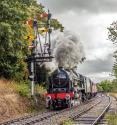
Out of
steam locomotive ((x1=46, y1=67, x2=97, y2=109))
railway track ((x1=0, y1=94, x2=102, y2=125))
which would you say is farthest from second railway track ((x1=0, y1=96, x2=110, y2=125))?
steam locomotive ((x1=46, y1=67, x2=97, y2=109))

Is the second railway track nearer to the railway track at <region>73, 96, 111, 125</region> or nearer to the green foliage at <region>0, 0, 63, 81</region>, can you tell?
the railway track at <region>73, 96, 111, 125</region>

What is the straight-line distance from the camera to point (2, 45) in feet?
124

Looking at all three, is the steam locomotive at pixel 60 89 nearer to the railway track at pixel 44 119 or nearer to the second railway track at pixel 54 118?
the second railway track at pixel 54 118

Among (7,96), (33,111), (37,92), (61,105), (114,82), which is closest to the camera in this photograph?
(7,96)

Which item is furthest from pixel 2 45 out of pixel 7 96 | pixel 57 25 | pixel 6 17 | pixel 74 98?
pixel 57 25

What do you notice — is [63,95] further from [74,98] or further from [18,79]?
[18,79]

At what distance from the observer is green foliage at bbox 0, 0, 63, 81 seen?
37.1 metres

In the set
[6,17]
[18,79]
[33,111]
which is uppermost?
[6,17]

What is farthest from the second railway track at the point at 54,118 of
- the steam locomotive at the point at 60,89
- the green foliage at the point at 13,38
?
the green foliage at the point at 13,38

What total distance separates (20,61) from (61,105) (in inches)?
248

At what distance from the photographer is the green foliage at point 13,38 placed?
1460 inches

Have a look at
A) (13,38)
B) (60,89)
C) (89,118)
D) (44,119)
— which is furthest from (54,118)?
(13,38)

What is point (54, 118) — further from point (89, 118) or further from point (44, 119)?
point (89, 118)

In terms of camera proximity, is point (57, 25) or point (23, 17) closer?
point (23, 17)
